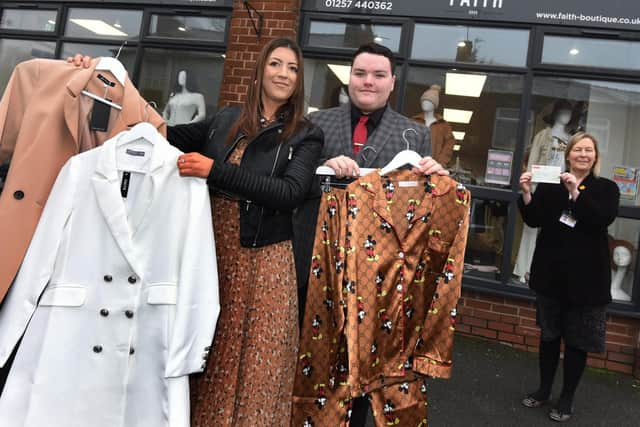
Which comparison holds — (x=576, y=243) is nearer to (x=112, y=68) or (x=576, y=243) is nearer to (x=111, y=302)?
(x=111, y=302)

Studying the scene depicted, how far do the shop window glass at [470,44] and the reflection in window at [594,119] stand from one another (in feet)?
1.49

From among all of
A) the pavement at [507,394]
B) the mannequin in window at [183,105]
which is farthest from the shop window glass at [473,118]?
the mannequin in window at [183,105]

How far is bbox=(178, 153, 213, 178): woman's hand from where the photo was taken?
72.0 inches

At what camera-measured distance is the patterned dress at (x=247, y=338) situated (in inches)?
75.4

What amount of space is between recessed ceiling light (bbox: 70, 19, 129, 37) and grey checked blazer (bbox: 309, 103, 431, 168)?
517cm

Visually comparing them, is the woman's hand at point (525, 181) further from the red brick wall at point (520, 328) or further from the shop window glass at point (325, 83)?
the shop window glass at point (325, 83)

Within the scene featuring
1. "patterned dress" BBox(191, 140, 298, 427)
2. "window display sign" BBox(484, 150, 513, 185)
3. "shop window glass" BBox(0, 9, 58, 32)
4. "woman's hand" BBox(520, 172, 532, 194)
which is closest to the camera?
"patterned dress" BBox(191, 140, 298, 427)

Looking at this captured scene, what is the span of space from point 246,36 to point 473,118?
2998 mm

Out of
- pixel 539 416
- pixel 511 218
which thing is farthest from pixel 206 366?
pixel 511 218

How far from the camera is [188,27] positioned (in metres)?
5.89

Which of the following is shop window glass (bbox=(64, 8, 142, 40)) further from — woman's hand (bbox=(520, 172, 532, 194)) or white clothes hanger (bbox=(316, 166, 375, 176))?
woman's hand (bbox=(520, 172, 532, 194))

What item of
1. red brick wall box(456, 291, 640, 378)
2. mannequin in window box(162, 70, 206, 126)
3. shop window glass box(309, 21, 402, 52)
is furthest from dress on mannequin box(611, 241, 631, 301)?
mannequin in window box(162, 70, 206, 126)

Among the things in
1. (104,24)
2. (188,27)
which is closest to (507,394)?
(188,27)

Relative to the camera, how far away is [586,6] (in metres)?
4.85
